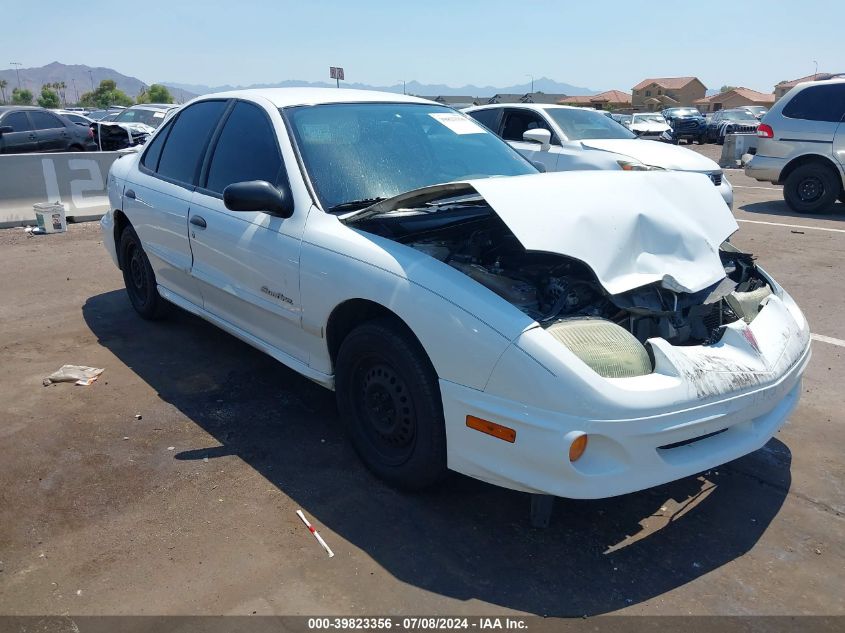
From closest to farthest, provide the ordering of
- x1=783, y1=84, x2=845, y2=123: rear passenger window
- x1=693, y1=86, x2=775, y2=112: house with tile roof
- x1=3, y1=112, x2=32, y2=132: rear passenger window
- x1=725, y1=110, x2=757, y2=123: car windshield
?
x1=783, y1=84, x2=845, y2=123: rear passenger window
x1=3, y1=112, x2=32, y2=132: rear passenger window
x1=725, y1=110, x2=757, y2=123: car windshield
x1=693, y1=86, x2=775, y2=112: house with tile roof

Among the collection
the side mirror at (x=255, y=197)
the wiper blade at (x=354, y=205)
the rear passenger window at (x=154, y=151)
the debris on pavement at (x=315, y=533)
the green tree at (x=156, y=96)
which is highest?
the green tree at (x=156, y=96)

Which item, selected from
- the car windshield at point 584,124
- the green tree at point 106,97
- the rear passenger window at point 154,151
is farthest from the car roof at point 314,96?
the green tree at point 106,97

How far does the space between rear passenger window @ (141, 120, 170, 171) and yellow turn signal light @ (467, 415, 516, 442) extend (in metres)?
3.46

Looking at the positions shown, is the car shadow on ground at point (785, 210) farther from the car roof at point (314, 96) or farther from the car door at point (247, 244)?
the car door at point (247, 244)

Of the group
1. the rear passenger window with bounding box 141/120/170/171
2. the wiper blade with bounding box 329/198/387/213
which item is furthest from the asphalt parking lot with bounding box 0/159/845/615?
the rear passenger window with bounding box 141/120/170/171

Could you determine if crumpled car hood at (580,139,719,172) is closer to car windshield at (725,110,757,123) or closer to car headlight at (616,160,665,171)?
car headlight at (616,160,665,171)

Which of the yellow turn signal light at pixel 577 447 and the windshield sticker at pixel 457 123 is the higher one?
the windshield sticker at pixel 457 123

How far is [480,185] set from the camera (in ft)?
9.82

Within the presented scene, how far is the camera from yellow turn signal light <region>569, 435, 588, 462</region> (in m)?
2.47

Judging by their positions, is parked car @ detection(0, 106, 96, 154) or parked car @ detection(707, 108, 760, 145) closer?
parked car @ detection(0, 106, 96, 154)

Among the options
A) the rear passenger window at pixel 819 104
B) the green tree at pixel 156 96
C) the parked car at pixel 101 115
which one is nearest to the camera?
the rear passenger window at pixel 819 104

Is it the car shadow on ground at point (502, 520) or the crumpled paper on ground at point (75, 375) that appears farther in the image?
the crumpled paper on ground at point (75, 375)

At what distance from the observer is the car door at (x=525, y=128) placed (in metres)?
9.58

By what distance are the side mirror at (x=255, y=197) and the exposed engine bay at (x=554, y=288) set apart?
0.49 meters
